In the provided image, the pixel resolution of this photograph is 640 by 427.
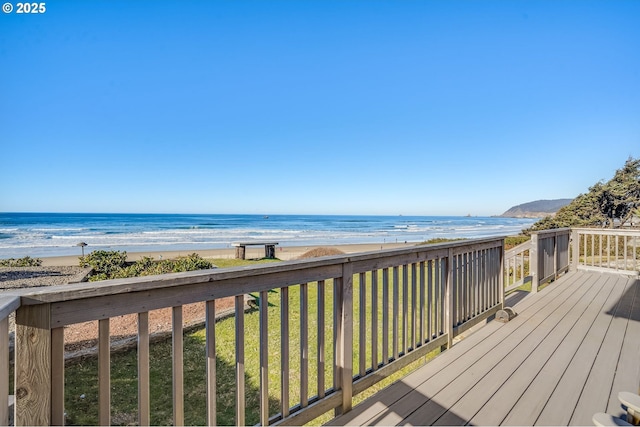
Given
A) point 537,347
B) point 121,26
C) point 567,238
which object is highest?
point 121,26

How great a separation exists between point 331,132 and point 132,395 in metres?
15.9

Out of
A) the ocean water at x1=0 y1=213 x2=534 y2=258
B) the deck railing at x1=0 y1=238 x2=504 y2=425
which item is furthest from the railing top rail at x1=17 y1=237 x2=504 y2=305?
the ocean water at x1=0 y1=213 x2=534 y2=258

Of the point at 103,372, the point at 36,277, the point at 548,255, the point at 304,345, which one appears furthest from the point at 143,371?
the point at 36,277

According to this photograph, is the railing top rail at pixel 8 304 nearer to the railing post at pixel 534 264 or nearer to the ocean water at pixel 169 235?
the railing post at pixel 534 264

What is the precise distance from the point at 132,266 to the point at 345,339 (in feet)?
21.1

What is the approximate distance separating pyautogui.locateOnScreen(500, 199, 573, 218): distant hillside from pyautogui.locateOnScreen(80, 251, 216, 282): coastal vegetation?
3082 inches

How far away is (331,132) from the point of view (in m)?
17.2

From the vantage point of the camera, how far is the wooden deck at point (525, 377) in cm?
177

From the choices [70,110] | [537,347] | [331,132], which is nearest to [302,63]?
[331,132]

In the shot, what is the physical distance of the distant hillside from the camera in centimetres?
6911

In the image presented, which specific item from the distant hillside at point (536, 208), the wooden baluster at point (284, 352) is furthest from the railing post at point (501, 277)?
the distant hillside at point (536, 208)

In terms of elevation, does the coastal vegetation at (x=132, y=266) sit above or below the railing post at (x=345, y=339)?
below

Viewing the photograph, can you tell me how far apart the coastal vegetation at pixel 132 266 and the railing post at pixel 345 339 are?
4847 millimetres

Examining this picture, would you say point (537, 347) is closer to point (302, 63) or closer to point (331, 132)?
point (302, 63)
